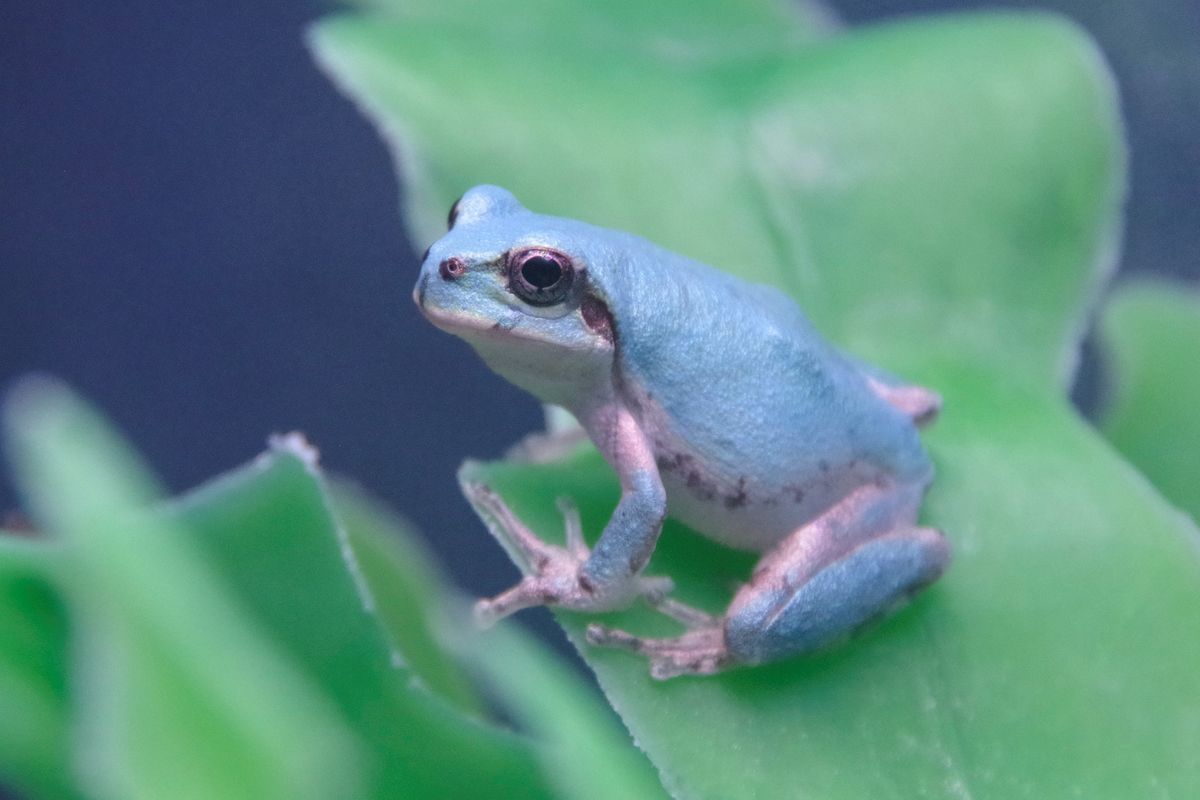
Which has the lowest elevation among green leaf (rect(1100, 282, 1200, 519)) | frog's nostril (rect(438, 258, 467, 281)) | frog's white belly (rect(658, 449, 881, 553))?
green leaf (rect(1100, 282, 1200, 519))

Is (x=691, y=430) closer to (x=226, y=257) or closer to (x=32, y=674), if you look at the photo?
(x=32, y=674)

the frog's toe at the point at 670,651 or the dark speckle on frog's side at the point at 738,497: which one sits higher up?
the dark speckle on frog's side at the point at 738,497

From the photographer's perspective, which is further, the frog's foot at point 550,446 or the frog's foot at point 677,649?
the frog's foot at point 550,446

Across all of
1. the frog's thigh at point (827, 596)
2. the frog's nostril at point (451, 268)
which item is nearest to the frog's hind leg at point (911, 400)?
the frog's thigh at point (827, 596)

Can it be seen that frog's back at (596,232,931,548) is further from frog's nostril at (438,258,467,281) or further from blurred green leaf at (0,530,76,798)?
blurred green leaf at (0,530,76,798)

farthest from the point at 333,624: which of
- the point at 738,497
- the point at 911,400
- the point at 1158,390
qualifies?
the point at 1158,390

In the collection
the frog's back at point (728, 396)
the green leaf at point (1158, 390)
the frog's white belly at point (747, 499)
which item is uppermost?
the frog's back at point (728, 396)

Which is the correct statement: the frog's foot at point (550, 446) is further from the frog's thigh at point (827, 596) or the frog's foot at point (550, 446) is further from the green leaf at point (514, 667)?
the frog's thigh at point (827, 596)

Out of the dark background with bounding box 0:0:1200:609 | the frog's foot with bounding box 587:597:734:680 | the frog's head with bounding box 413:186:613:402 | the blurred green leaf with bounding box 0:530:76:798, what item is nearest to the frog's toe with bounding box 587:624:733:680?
the frog's foot with bounding box 587:597:734:680

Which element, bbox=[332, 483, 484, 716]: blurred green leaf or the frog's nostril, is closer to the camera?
the frog's nostril
